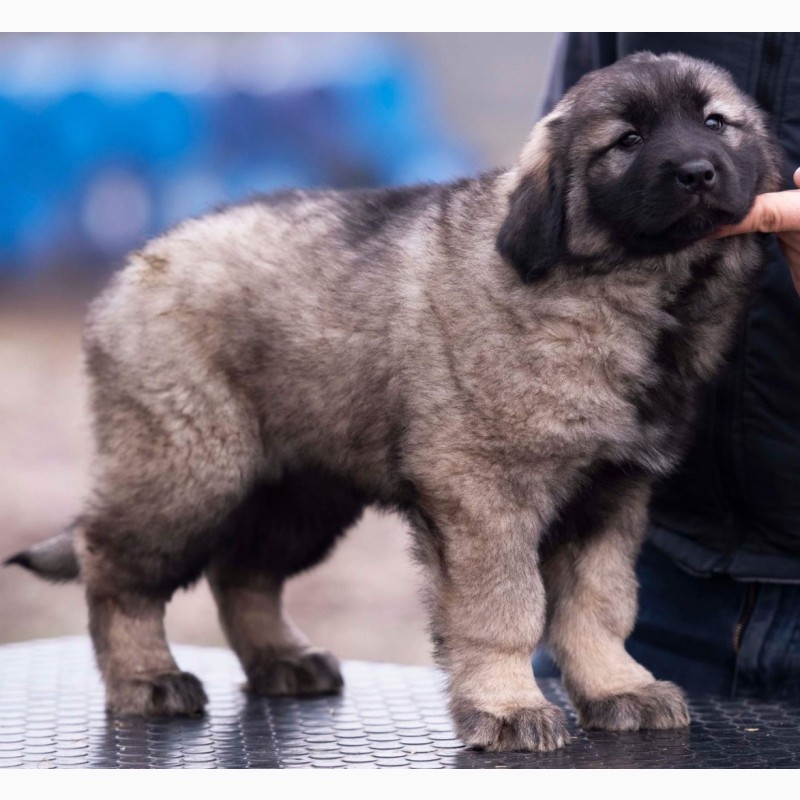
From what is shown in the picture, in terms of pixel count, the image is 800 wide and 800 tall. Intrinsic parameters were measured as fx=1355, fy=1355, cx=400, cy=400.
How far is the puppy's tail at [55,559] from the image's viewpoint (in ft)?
13.4

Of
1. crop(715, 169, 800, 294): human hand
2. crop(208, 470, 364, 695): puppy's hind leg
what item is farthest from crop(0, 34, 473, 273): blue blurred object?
crop(715, 169, 800, 294): human hand

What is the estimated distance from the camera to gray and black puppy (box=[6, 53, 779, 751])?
307 cm

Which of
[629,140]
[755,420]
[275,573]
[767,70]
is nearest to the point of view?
[629,140]

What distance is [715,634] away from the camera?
4.11 meters

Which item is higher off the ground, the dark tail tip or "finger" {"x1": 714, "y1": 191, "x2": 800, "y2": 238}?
"finger" {"x1": 714, "y1": 191, "x2": 800, "y2": 238}

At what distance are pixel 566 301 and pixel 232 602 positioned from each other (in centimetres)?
166

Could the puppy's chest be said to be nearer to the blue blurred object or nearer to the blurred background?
the blurred background

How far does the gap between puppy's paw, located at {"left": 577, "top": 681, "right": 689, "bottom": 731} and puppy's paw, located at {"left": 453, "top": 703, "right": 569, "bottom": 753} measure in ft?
0.79

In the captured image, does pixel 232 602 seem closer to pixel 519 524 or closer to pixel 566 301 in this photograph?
pixel 519 524

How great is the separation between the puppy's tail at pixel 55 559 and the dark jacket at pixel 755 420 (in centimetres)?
179

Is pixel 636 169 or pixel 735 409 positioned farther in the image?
pixel 735 409

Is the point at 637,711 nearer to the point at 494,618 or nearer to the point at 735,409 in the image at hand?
the point at 494,618

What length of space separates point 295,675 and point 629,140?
189 centimetres

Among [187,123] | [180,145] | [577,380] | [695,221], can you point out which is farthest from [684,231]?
[187,123]
